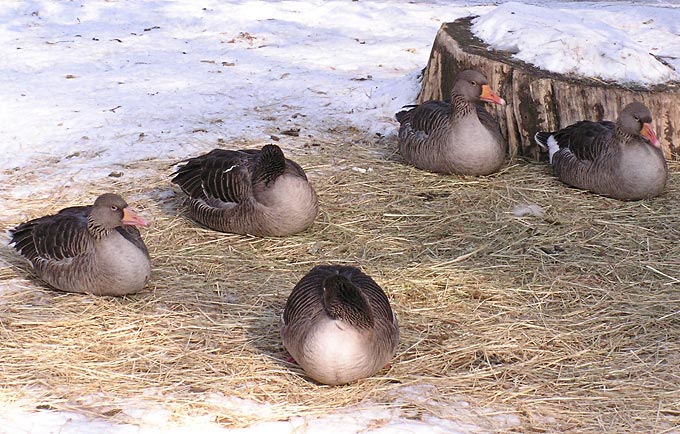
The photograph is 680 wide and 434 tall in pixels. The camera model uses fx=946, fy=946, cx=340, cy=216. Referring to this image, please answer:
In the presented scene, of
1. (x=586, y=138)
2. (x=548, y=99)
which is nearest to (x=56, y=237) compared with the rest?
(x=586, y=138)

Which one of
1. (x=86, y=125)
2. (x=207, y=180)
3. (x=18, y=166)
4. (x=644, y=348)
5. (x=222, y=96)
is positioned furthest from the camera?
(x=222, y=96)

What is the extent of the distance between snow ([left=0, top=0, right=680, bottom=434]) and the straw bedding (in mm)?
196

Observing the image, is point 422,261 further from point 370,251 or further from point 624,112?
point 624,112

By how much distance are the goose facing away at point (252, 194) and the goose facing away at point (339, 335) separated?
1818 mm

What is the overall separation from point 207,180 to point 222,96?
9.67 feet

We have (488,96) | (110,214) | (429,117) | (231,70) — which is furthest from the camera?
(231,70)

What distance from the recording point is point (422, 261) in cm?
638

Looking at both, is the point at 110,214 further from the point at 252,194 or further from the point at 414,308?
the point at 414,308

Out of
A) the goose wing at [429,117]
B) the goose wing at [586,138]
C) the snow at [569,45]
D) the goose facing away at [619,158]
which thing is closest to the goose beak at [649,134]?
the goose facing away at [619,158]

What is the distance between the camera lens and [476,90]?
7730 mm

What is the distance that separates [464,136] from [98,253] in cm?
332

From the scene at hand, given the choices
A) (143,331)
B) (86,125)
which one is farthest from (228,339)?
(86,125)

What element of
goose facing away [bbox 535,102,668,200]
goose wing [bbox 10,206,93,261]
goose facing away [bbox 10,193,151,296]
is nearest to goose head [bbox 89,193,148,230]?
goose facing away [bbox 10,193,151,296]

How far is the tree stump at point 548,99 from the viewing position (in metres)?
7.89
